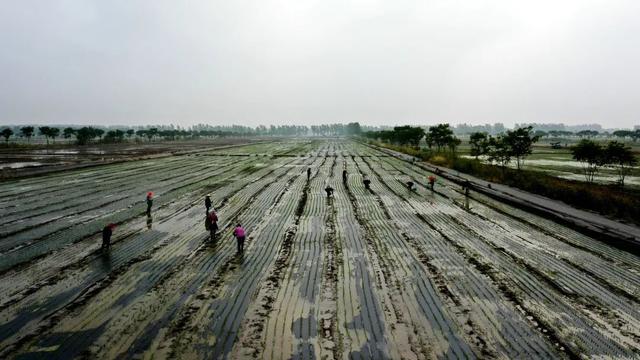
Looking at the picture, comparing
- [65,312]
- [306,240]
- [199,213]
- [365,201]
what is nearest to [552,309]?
[306,240]

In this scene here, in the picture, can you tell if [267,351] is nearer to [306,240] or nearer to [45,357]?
[45,357]

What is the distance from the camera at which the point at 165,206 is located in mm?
26266

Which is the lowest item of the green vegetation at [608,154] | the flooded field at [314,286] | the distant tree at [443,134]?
the flooded field at [314,286]

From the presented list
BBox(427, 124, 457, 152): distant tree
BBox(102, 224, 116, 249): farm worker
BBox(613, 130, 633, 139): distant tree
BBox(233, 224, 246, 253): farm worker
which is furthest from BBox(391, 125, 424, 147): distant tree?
BBox(613, 130, 633, 139): distant tree

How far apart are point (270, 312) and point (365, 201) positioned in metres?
18.2

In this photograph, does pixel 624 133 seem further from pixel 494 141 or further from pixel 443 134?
pixel 494 141

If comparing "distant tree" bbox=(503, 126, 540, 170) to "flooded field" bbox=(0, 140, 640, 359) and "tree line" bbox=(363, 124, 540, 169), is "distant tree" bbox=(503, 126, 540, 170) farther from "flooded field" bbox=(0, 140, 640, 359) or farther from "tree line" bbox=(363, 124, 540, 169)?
"flooded field" bbox=(0, 140, 640, 359)

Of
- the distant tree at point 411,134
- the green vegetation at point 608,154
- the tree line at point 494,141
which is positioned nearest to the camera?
the green vegetation at point 608,154

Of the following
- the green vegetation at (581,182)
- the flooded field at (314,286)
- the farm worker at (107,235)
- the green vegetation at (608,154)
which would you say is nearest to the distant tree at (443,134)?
the green vegetation at (581,182)

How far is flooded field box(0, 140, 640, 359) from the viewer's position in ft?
30.5

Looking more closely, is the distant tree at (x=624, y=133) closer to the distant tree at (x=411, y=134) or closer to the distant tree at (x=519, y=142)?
the distant tree at (x=411, y=134)

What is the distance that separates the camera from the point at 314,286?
1263 centimetres

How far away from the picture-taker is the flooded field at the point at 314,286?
9281mm

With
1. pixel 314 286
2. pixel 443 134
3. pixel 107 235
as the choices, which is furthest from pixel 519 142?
pixel 107 235
